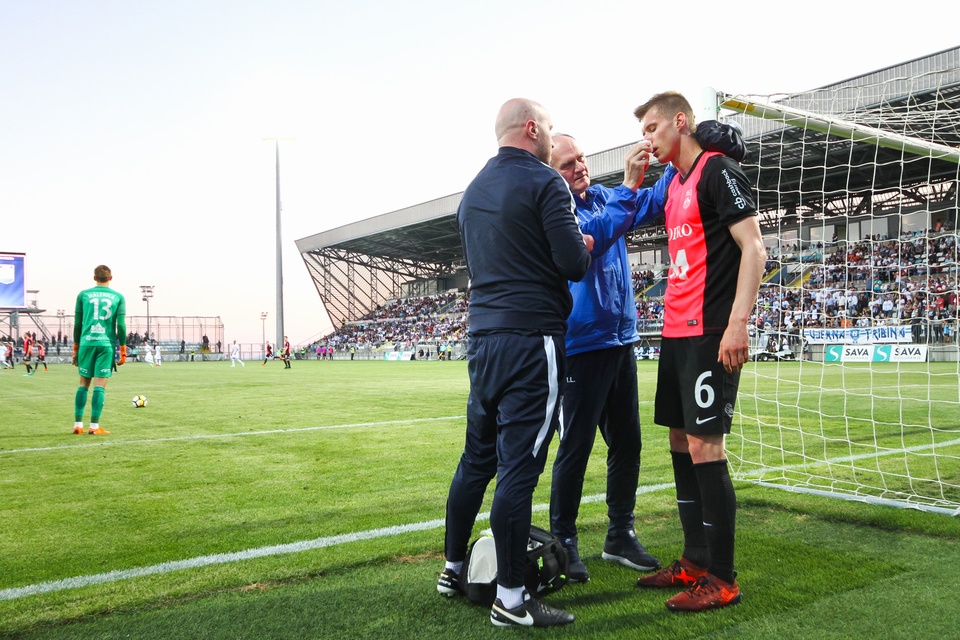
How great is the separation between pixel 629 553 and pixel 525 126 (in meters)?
1.93

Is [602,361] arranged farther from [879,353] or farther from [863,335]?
[879,353]

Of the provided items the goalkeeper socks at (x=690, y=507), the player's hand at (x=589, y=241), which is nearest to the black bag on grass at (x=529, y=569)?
the goalkeeper socks at (x=690, y=507)

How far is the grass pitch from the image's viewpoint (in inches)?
97.6

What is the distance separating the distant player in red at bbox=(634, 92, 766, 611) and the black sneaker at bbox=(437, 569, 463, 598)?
76 cm

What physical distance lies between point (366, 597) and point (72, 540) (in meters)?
1.87

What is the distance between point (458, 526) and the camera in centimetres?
284

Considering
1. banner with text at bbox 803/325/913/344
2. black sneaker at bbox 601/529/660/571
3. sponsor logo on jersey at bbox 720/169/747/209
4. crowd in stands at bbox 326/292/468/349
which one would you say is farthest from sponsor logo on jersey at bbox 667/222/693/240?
crowd in stands at bbox 326/292/468/349

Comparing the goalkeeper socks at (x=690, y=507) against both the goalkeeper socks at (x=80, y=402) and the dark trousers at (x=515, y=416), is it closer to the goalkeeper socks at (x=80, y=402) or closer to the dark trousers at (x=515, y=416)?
the dark trousers at (x=515, y=416)

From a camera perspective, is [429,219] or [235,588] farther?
[429,219]

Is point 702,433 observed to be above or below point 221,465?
above

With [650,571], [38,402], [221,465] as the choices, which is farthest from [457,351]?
[650,571]

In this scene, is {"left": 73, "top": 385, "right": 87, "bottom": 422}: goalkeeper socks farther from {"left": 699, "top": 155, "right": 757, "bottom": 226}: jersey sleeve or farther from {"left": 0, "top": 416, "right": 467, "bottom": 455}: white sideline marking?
{"left": 699, "top": 155, "right": 757, "bottom": 226}: jersey sleeve

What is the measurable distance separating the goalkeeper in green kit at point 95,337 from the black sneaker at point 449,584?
21.3ft

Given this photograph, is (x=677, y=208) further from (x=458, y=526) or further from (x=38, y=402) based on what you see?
(x=38, y=402)
